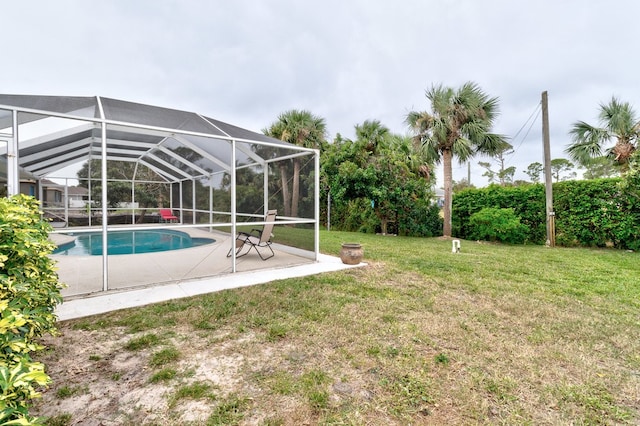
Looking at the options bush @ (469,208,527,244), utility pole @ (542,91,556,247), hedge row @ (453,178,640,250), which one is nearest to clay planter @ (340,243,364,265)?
bush @ (469,208,527,244)

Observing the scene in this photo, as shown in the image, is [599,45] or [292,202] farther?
[599,45]

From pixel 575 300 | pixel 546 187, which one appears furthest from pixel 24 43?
pixel 546 187

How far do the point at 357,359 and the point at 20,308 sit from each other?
230cm

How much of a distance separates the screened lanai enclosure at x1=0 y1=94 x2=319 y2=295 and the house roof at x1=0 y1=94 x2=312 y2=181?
3 cm

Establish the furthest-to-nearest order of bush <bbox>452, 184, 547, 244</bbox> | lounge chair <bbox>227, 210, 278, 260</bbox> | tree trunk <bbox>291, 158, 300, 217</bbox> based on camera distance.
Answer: bush <bbox>452, 184, 547, 244</bbox>, tree trunk <bbox>291, 158, 300, 217</bbox>, lounge chair <bbox>227, 210, 278, 260</bbox>

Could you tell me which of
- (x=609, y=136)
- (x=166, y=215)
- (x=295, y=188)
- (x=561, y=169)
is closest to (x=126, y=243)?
(x=166, y=215)

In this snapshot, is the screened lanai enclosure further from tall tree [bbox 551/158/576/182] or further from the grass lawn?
tall tree [bbox 551/158/576/182]

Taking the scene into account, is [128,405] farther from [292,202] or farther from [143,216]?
[143,216]

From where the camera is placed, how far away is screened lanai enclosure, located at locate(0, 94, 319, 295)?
449 centimetres

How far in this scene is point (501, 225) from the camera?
984cm

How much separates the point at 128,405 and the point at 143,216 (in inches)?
551

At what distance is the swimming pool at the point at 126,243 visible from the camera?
8492mm

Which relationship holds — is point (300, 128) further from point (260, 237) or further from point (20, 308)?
point (20, 308)

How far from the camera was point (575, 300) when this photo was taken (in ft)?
13.6
